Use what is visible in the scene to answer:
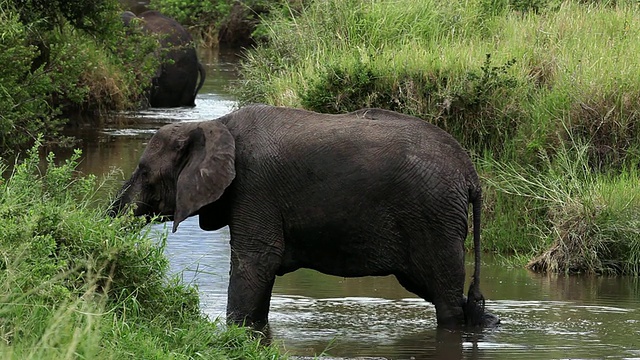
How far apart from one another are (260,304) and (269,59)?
7.12 m

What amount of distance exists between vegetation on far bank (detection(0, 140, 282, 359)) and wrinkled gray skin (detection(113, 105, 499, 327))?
772 mm

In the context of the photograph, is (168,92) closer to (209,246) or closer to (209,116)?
(209,116)

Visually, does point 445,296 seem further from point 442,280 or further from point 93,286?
point 93,286

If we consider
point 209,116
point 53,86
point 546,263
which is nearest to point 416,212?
point 546,263

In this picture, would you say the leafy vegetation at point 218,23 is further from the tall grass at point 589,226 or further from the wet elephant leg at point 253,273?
the wet elephant leg at point 253,273

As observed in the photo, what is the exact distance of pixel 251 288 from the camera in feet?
29.8

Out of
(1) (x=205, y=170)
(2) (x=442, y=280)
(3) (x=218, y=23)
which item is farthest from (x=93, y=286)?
(3) (x=218, y=23)

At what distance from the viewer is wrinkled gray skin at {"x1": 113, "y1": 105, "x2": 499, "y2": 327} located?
356 inches

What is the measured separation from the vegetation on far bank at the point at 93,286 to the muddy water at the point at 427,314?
0.33 m

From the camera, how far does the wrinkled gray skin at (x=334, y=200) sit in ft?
29.6

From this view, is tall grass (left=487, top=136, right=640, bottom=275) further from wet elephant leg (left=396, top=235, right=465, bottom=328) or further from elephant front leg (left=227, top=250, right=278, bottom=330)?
elephant front leg (left=227, top=250, right=278, bottom=330)

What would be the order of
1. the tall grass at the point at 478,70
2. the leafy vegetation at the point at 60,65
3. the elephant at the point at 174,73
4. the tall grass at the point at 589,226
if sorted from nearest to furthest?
1. the tall grass at the point at 589,226
2. the tall grass at the point at 478,70
3. the leafy vegetation at the point at 60,65
4. the elephant at the point at 174,73

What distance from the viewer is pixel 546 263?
11.4 meters

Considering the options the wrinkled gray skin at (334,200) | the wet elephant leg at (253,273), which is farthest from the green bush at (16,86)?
the wet elephant leg at (253,273)
